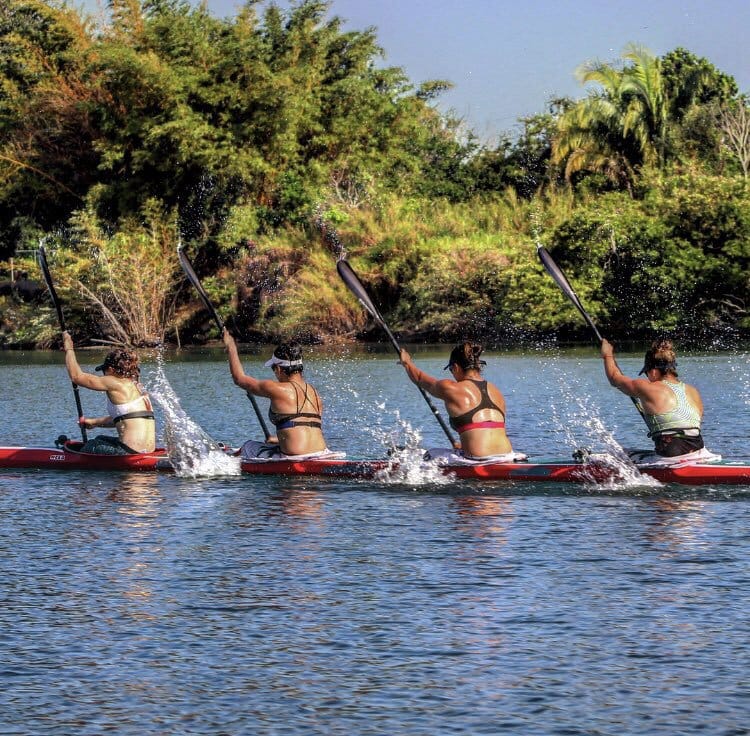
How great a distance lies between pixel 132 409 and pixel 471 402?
4.17 meters

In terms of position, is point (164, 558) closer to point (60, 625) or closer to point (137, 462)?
point (60, 625)

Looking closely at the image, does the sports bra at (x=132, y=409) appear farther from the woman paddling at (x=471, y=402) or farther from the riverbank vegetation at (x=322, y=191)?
the riverbank vegetation at (x=322, y=191)

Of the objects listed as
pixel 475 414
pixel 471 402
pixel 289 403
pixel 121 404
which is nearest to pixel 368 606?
pixel 471 402

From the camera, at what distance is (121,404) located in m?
16.5

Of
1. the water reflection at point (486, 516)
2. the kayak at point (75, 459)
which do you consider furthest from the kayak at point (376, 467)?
the water reflection at point (486, 516)

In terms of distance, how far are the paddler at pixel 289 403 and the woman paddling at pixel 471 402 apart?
120cm

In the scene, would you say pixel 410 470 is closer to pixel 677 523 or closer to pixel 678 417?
pixel 678 417

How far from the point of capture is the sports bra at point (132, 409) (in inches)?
649

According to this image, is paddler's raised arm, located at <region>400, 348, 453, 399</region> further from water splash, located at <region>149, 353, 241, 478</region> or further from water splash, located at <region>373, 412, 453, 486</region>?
water splash, located at <region>149, 353, 241, 478</region>

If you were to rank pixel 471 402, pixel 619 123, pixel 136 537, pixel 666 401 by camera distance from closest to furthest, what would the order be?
pixel 136 537 → pixel 666 401 → pixel 471 402 → pixel 619 123

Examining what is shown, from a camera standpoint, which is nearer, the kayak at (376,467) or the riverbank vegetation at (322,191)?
the kayak at (376,467)

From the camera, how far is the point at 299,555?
11.8 meters

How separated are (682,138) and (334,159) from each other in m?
13.2

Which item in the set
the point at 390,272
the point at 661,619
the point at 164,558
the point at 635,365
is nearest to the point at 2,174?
the point at 390,272
